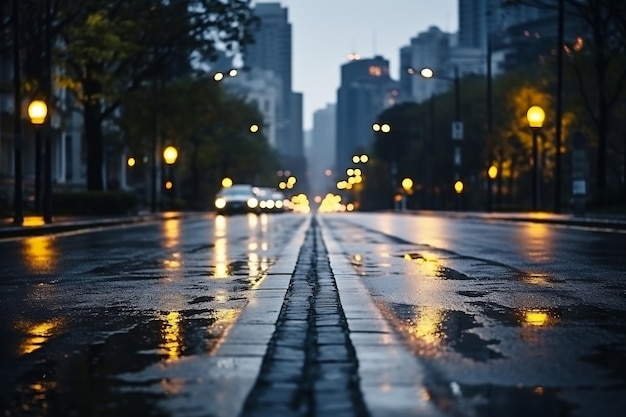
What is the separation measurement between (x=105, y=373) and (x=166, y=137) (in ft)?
199

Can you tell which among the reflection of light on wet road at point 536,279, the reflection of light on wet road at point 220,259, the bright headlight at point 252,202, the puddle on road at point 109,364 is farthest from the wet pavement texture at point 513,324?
the bright headlight at point 252,202

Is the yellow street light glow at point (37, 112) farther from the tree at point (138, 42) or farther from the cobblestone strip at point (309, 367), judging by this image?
the cobblestone strip at point (309, 367)

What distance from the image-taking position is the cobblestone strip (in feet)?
20.1

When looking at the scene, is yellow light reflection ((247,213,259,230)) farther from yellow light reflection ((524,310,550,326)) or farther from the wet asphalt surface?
yellow light reflection ((524,310,550,326))

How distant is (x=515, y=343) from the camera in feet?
28.1

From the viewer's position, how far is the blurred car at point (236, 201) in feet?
206

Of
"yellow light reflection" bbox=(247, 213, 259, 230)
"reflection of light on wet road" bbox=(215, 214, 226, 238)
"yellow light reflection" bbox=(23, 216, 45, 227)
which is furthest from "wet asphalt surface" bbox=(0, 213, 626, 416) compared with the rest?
"yellow light reflection" bbox=(247, 213, 259, 230)

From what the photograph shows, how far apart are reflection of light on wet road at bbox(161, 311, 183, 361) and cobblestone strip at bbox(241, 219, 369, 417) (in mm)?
682

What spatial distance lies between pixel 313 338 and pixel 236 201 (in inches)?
2138

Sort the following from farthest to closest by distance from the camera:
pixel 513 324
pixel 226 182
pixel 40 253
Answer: pixel 226 182 < pixel 40 253 < pixel 513 324

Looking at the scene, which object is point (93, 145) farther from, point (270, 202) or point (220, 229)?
point (270, 202)

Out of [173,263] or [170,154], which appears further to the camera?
[170,154]

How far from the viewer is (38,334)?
30.7 feet

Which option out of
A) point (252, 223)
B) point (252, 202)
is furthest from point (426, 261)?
point (252, 202)
